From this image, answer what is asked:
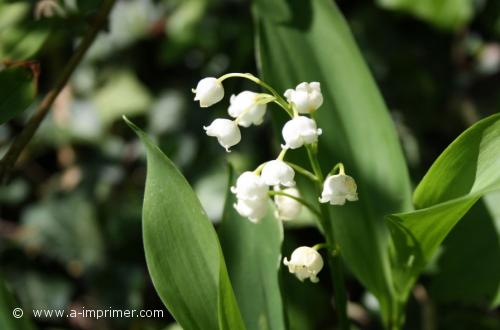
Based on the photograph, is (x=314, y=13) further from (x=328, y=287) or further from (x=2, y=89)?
(x=328, y=287)

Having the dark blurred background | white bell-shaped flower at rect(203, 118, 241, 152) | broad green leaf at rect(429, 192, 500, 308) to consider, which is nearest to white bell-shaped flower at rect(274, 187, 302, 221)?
white bell-shaped flower at rect(203, 118, 241, 152)

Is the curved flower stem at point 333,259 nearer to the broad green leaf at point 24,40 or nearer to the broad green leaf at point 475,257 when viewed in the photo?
the broad green leaf at point 475,257

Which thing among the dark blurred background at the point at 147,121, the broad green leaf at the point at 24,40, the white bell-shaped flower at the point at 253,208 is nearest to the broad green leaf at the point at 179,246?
the white bell-shaped flower at the point at 253,208

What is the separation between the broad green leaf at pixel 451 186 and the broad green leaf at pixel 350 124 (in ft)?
0.33

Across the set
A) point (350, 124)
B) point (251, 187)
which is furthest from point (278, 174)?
point (350, 124)

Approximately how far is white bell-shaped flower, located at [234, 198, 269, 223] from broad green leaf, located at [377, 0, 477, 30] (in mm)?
720

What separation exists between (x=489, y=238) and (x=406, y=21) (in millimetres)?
775

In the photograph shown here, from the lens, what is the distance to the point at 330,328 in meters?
1.26

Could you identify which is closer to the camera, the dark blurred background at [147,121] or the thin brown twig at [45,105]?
the thin brown twig at [45,105]

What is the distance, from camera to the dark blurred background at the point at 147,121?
1616mm

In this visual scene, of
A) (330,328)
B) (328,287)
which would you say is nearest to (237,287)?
(330,328)

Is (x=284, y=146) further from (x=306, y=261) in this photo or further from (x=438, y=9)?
(x=438, y=9)

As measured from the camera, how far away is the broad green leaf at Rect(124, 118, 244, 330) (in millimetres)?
803

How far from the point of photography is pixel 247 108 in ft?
2.65
